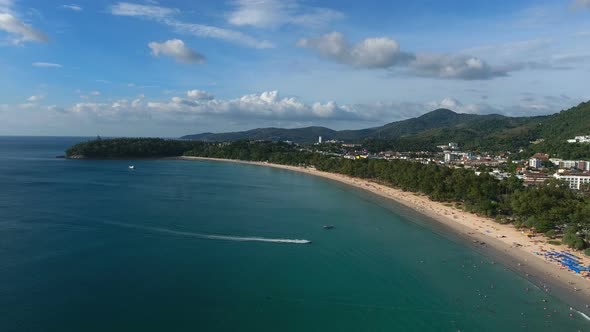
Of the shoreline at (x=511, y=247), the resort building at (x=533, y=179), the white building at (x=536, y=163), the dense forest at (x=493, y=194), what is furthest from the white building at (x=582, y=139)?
the shoreline at (x=511, y=247)

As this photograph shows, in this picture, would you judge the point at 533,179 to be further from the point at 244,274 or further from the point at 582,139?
the point at 582,139

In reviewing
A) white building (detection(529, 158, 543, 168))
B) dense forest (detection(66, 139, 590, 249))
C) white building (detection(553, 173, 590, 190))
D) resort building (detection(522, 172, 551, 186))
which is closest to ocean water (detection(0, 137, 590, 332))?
dense forest (detection(66, 139, 590, 249))

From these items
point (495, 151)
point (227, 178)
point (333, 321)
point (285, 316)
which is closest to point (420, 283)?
point (333, 321)

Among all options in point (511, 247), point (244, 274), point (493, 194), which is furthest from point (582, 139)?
point (244, 274)

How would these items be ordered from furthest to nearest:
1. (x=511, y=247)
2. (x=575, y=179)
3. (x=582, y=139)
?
(x=582, y=139), (x=575, y=179), (x=511, y=247)

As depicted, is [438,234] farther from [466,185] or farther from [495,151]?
[495,151]

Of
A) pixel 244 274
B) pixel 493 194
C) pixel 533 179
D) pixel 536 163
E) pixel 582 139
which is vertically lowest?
pixel 244 274

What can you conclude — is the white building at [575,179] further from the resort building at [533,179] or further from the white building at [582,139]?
the white building at [582,139]
